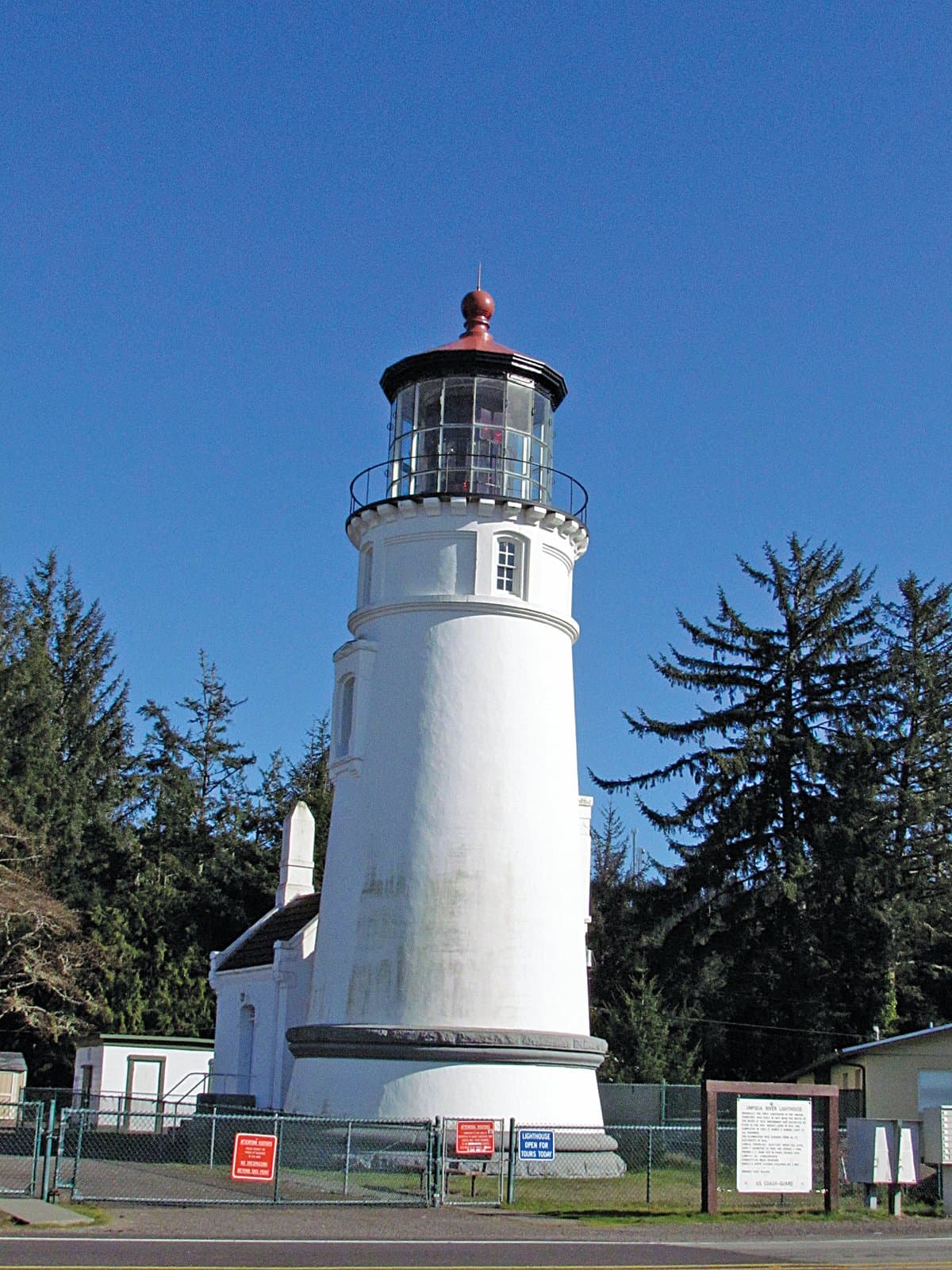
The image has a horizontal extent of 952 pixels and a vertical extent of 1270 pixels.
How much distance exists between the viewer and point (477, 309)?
87.7ft

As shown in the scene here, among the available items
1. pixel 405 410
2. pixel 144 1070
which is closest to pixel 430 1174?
pixel 405 410

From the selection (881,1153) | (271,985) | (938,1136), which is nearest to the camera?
(881,1153)

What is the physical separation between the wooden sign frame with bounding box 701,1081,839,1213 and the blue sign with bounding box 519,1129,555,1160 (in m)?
2.17

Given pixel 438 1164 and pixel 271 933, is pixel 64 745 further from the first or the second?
pixel 438 1164

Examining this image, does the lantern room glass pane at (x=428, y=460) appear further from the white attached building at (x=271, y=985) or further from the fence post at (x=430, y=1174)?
the fence post at (x=430, y=1174)

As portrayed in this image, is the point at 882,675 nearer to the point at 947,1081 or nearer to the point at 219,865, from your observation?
the point at 947,1081

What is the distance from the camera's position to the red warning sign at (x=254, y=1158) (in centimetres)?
1745

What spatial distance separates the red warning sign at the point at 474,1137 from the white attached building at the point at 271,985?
8.23 m

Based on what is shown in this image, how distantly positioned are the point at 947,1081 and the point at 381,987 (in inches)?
578

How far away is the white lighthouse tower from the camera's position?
2316 centimetres

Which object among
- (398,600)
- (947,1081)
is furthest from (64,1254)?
(947,1081)

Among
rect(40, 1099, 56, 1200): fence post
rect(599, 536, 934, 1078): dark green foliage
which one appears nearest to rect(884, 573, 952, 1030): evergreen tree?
rect(599, 536, 934, 1078): dark green foliage

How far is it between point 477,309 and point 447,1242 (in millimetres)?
17234

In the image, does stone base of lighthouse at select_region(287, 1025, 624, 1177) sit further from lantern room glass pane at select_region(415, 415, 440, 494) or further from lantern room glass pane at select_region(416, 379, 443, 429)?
lantern room glass pane at select_region(416, 379, 443, 429)
